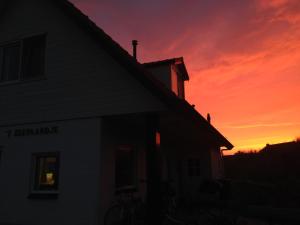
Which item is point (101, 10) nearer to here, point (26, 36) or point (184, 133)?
point (26, 36)

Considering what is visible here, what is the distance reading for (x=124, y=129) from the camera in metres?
9.85

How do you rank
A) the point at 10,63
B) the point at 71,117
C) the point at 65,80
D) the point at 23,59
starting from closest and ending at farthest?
the point at 71,117 → the point at 65,80 → the point at 23,59 → the point at 10,63

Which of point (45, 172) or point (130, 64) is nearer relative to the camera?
point (130, 64)

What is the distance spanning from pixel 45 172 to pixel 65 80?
2926mm

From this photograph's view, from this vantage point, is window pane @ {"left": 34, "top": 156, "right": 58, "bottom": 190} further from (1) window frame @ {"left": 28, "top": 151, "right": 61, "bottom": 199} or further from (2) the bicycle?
(2) the bicycle

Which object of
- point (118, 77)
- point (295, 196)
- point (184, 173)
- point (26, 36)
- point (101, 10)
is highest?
point (101, 10)

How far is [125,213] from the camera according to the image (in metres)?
8.49

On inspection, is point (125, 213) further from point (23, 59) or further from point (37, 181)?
point (23, 59)

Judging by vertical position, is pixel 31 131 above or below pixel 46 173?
above

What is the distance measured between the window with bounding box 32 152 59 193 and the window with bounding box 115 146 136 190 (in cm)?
187

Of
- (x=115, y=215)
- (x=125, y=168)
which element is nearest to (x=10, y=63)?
(x=125, y=168)

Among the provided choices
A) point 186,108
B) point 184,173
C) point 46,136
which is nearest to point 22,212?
point 46,136

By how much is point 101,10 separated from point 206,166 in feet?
30.7

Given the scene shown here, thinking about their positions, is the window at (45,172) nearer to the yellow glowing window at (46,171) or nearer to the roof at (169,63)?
the yellow glowing window at (46,171)
